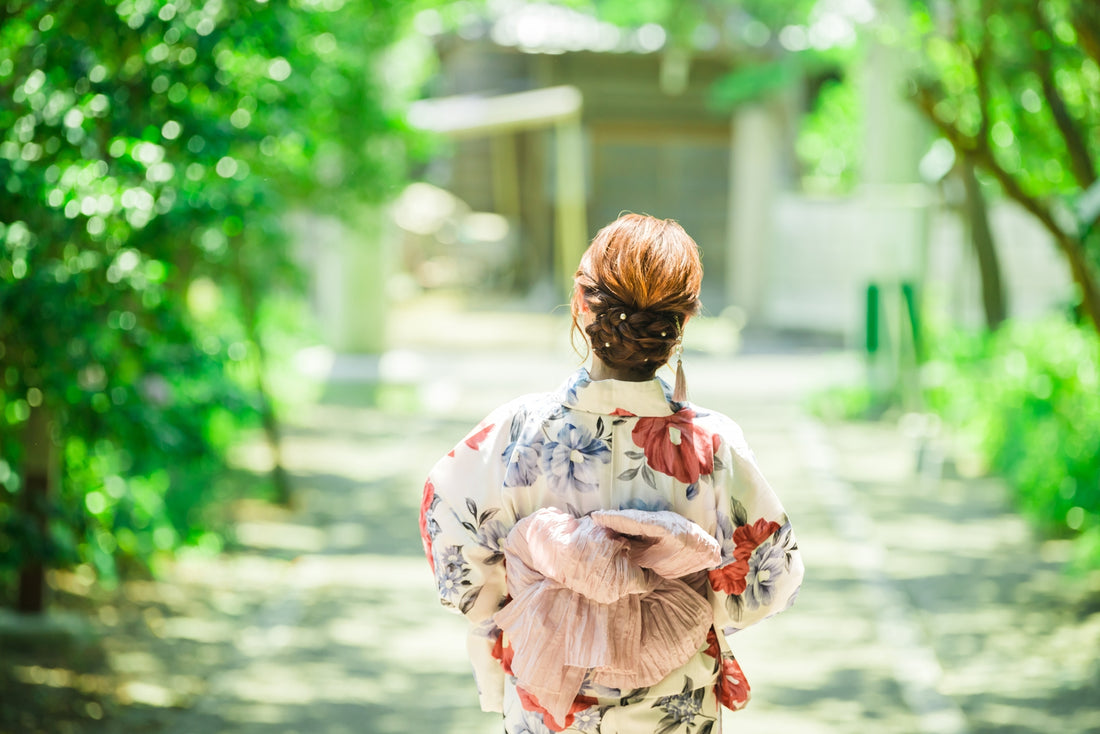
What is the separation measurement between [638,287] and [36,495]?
11.9 feet

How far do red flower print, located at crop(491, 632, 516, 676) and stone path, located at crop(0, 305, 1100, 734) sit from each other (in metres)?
2.72

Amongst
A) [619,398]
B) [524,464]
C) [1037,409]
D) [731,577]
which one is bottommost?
[1037,409]

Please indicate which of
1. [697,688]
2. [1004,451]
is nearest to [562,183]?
[1004,451]

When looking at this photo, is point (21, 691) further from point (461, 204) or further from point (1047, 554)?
point (461, 204)

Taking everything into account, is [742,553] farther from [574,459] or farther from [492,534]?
[492,534]

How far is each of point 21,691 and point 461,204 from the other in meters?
20.7

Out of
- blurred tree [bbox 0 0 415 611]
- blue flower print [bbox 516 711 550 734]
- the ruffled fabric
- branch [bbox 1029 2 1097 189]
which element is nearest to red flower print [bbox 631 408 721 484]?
the ruffled fabric

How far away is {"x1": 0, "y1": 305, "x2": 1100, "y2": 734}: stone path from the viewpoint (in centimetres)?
547

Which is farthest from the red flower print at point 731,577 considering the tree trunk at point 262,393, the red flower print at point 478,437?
the tree trunk at point 262,393

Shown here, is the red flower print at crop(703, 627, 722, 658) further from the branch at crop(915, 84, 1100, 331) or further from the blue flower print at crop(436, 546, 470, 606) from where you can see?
the branch at crop(915, 84, 1100, 331)

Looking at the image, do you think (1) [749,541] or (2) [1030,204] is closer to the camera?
(1) [749,541]

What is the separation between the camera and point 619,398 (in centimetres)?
261

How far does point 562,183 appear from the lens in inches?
703

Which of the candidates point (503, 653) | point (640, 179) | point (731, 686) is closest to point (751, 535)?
point (731, 686)
